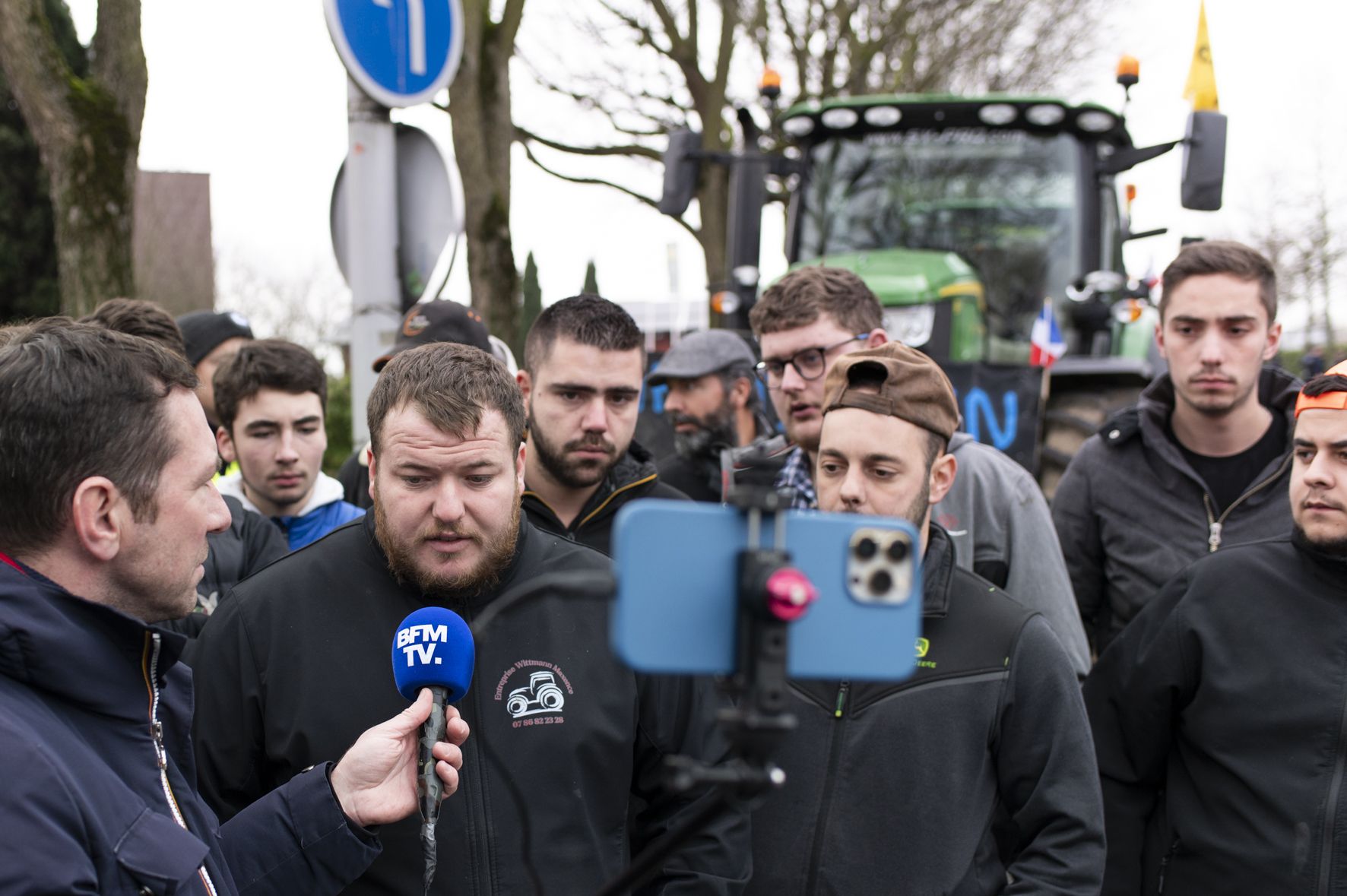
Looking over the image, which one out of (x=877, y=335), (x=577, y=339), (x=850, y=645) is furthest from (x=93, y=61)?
(x=850, y=645)

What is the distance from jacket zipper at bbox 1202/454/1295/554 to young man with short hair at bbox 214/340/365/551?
9.76 feet

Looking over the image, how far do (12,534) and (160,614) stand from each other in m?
0.28

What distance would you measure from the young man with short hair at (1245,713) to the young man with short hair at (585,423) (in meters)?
1.59

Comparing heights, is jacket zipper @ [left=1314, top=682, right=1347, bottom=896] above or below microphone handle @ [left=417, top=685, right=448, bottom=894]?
below

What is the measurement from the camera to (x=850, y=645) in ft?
3.96

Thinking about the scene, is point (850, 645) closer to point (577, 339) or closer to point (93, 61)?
point (577, 339)

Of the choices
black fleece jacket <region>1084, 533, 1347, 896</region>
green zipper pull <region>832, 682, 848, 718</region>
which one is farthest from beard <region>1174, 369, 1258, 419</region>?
green zipper pull <region>832, 682, 848, 718</region>

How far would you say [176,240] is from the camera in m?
30.8

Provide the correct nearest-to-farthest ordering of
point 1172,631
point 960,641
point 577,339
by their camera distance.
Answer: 1. point 960,641
2. point 1172,631
3. point 577,339

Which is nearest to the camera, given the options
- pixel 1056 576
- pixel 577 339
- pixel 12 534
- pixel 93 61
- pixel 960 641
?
pixel 12 534

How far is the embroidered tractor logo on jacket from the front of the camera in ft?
7.16

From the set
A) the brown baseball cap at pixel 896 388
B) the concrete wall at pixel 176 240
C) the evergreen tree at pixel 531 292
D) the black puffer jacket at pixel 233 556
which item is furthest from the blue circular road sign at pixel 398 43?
the concrete wall at pixel 176 240

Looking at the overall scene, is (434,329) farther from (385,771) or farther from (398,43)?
(385,771)

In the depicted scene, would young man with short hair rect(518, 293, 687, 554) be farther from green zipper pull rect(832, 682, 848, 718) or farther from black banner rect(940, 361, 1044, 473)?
black banner rect(940, 361, 1044, 473)
